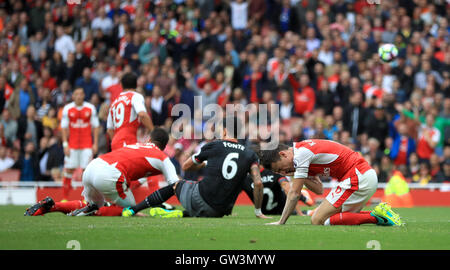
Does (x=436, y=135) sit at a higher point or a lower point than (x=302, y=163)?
lower

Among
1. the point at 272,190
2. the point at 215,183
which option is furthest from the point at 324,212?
the point at 272,190

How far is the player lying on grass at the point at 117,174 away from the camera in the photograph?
11383 millimetres

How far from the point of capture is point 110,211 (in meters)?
12.0

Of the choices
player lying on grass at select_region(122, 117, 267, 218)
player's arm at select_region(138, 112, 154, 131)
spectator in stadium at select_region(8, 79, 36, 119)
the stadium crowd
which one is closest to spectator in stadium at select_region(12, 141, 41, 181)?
the stadium crowd

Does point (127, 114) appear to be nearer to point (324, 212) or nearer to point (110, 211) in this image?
point (110, 211)

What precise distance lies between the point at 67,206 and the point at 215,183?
2.63 m

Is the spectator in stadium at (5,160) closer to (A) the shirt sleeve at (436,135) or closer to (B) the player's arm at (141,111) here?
(B) the player's arm at (141,111)

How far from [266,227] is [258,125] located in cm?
1076

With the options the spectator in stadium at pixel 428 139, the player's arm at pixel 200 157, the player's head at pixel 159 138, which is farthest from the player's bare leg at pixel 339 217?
the spectator in stadium at pixel 428 139

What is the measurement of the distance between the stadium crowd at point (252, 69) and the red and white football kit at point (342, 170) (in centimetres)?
832

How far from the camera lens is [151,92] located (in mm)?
21688

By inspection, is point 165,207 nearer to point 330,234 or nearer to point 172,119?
point 330,234

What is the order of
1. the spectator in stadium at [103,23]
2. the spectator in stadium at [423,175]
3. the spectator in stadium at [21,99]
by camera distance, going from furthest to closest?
1. the spectator in stadium at [103,23]
2. the spectator in stadium at [21,99]
3. the spectator in stadium at [423,175]
